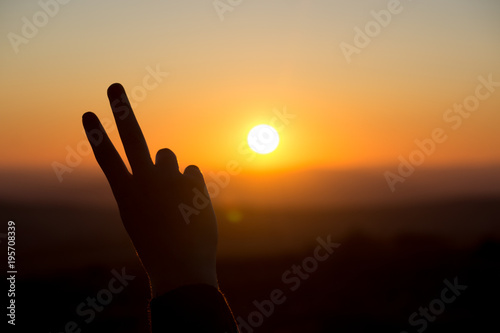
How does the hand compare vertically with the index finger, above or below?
below

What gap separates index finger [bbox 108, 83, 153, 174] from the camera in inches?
65.0

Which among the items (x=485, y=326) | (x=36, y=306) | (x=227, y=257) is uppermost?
(x=227, y=257)

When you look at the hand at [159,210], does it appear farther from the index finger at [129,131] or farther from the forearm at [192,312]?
the forearm at [192,312]

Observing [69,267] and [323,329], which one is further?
[69,267]

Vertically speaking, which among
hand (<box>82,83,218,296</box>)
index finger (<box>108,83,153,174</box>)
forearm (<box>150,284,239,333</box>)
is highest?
index finger (<box>108,83,153,174</box>)

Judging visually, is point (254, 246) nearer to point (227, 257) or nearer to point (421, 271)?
point (227, 257)

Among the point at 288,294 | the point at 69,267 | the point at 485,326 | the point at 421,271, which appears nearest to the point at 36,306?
the point at 69,267

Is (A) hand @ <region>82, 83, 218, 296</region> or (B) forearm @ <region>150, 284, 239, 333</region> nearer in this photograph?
(B) forearm @ <region>150, 284, 239, 333</region>

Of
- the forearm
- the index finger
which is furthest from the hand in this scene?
the forearm

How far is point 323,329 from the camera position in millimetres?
12812

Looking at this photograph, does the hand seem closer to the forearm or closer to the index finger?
the index finger

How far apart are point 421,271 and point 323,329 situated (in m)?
7.74

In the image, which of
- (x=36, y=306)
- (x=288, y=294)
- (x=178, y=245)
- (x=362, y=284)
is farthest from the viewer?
(x=362, y=284)

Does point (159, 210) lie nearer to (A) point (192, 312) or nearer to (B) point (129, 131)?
(B) point (129, 131)
